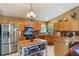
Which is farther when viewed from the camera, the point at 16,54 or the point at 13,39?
the point at 13,39

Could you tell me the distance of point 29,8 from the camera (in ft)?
5.82

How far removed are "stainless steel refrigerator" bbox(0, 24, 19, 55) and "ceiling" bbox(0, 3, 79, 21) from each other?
0.71ft

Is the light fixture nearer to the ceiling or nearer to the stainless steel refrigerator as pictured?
the ceiling

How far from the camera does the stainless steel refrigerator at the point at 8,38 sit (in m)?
1.79

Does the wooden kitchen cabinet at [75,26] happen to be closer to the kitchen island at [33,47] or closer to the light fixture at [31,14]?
the kitchen island at [33,47]

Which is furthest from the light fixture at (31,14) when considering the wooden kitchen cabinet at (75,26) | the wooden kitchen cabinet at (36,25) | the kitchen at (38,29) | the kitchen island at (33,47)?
the wooden kitchen cabinet at (75,26)

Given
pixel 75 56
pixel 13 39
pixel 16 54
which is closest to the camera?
pixel 75 56

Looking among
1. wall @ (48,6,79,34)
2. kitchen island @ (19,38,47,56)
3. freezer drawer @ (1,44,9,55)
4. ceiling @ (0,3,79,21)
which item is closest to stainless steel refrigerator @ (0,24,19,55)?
freezer drawer @ (1,44,9,55)

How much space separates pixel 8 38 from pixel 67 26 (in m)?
0.98

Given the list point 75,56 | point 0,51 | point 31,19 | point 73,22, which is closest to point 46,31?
point 31,19

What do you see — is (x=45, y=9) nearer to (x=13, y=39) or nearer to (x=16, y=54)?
→ (x=13, y=39)

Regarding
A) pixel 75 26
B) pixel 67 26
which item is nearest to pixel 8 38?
pixel 67 26

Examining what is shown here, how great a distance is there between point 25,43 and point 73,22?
0.84 metres

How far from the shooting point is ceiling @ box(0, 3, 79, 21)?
5.60 ft
